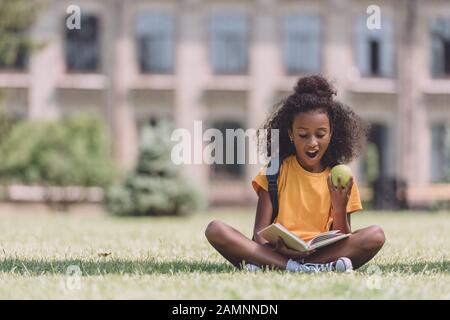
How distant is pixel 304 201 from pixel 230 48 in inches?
965

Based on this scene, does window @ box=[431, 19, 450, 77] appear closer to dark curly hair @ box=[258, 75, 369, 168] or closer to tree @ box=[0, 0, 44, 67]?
tree @ box=[0, 0, 44, 67]

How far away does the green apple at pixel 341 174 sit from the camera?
21.6ft

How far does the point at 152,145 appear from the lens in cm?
2367

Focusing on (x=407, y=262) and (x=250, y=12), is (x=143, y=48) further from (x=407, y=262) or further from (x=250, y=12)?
(x=407, y=262)

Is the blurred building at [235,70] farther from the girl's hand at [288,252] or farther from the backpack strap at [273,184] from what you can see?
the girl's hand at [288,252]

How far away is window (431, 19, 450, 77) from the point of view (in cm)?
3153

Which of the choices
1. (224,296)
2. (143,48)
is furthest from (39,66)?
(224,296)

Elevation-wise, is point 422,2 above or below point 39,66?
above

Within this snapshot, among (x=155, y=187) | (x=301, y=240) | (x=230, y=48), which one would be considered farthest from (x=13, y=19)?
(x=301, y=240)

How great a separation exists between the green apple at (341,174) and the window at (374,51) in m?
25.0

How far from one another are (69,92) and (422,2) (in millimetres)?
12292

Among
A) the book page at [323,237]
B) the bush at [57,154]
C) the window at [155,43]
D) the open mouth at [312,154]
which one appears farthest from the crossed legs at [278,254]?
the window at [155,43]

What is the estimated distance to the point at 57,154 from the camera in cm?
2769

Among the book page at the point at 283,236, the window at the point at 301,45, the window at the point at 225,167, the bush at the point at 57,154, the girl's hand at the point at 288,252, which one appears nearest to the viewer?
the book page at the point at 283,236
